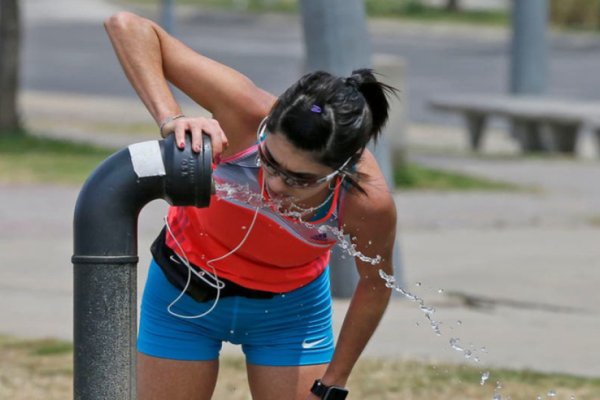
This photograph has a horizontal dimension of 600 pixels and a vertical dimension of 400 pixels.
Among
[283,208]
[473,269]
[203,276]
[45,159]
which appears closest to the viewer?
[283,208]

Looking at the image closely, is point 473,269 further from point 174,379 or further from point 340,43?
point 174,379

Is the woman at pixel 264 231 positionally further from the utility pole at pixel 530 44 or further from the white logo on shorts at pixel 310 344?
the utility pole at pixel 530 44

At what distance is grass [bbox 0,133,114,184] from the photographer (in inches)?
478

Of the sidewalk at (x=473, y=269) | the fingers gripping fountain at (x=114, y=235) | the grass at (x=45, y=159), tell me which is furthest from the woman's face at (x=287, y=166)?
the grass at (x=45, y=159)

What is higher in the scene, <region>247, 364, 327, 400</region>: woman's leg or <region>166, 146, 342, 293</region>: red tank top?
<region>166, 146, 342, 293</region>: red tank top

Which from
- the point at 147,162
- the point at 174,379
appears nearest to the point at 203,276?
the point at 174,379

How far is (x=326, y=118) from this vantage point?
307 centimetres

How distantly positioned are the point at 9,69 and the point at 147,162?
1254 centimetres

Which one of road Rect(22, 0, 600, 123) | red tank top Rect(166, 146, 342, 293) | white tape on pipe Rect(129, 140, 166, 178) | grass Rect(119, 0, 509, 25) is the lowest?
grass Rect(119, 0, 509, 25)

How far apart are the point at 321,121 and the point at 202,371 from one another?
39.4 inches

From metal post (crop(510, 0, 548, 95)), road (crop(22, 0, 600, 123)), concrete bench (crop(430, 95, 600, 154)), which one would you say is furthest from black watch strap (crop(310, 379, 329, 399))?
road (crop(22, 0, 600, 123))

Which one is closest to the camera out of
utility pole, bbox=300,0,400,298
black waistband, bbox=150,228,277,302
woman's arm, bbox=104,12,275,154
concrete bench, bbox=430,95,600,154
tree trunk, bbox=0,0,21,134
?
woman's arm, bbox=104,12,275,154

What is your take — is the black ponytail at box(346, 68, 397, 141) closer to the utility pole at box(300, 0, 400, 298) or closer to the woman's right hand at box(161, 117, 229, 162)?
the woman's right hand at box(161, 117, 229, 162)

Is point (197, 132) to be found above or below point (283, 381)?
above
